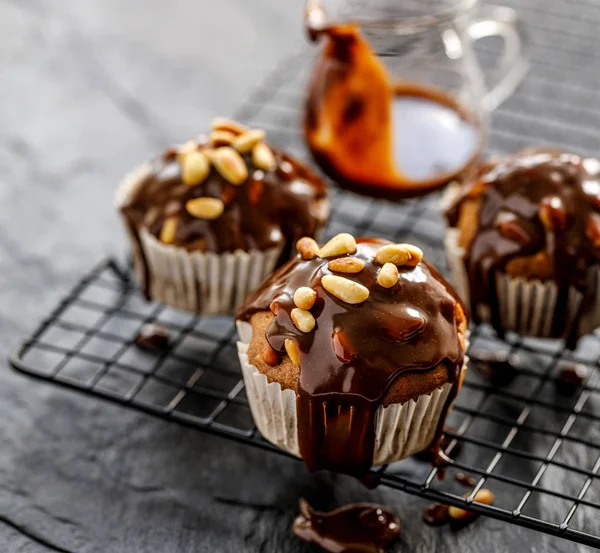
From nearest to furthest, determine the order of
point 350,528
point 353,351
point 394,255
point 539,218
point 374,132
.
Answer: point 353,351
point 394,255
point 350,528
point 539,218
point 374,132

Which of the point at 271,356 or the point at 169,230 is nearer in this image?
the point at 271,356

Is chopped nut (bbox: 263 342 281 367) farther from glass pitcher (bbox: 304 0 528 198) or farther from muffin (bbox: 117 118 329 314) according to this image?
glass pitcher (bbox: 304 0 528 198)

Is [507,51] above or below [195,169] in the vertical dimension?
below

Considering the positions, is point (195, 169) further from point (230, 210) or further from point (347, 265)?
point (347, 265)

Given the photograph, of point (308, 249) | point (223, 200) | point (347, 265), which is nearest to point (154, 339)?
point (223, 200)

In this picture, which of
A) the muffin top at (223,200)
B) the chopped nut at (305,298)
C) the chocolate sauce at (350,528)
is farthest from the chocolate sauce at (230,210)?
the chocolate sauce at (350,528)

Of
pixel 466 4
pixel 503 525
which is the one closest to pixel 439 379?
pixel 503 525

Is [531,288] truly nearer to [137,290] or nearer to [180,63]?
[137,290]
